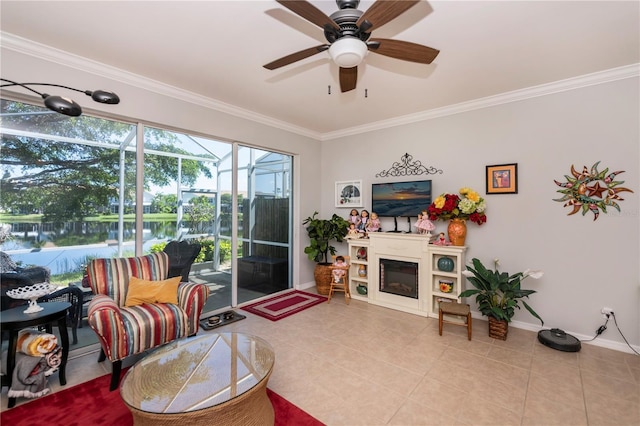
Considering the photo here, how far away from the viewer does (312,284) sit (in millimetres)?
5039

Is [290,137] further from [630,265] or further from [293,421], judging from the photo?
[630,265]

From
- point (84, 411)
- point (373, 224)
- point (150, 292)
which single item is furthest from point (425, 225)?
point (84, 411)

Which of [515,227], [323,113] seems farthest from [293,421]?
[323,113]

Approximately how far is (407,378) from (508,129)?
2980 millimetres

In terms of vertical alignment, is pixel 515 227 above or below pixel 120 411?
above

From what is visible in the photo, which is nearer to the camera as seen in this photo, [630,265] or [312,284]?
[630,265]

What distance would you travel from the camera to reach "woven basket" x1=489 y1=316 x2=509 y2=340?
2941 mm

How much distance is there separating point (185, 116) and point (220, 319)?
8.09 ft

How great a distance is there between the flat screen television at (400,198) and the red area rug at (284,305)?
5.46 ft

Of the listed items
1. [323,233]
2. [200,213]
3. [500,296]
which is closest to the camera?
[500,296]

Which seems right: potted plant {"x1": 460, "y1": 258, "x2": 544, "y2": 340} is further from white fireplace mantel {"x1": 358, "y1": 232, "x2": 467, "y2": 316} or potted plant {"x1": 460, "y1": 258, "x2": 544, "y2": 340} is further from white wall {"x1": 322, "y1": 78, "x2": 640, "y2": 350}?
white fireplace mantel {"x1": 358, "y1": 232, "x2": 467, "y2": 316}

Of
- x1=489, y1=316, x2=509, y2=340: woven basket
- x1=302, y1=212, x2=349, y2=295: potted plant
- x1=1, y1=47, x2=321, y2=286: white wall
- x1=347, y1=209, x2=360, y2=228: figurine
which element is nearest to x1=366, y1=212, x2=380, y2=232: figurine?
x1=347, y1=209, x2=360, y2=228: figurine

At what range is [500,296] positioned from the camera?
123 inches

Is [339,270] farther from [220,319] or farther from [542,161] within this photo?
[542,161]
